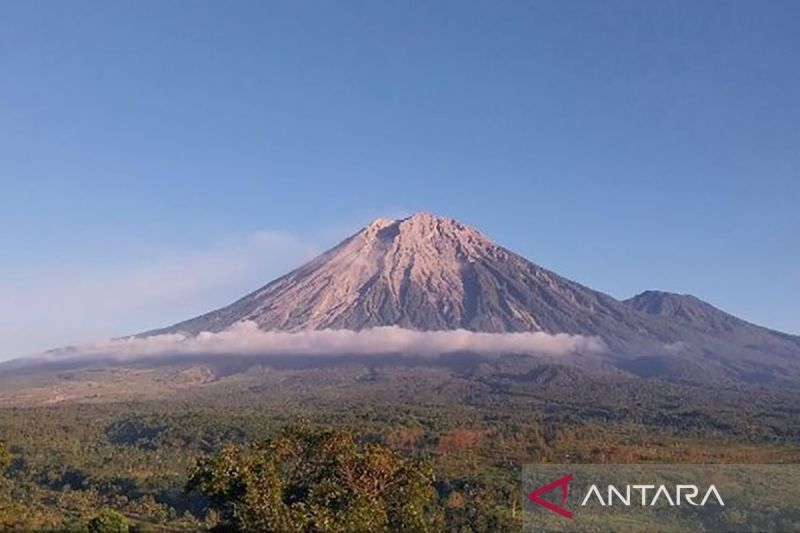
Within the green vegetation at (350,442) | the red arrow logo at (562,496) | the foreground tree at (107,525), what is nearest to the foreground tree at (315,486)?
the green vegetation at (350,442)

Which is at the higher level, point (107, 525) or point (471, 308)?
point (471, 308)

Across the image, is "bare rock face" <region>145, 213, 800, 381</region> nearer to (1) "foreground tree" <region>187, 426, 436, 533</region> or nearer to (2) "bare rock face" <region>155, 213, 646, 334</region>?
(2) "bare rock face" <region>155, 213, 646, 334</region>

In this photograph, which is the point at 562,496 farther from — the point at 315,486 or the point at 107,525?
the point at 315,486

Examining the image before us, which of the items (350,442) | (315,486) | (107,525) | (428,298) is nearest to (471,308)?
(428,298)

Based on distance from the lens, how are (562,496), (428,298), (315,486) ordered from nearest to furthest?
(315,486), (562,496), (428,298)

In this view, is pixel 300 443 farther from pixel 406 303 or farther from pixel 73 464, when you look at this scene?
pixel 406 303

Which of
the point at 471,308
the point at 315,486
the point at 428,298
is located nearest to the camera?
the point at 315,486

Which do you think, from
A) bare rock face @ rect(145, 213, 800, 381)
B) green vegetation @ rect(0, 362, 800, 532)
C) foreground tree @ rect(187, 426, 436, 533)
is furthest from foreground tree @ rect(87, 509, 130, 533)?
bare rock face @ rect(145, 213, 800, 381)
